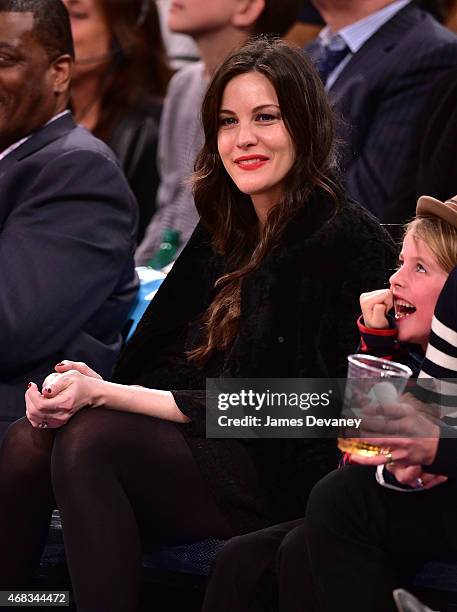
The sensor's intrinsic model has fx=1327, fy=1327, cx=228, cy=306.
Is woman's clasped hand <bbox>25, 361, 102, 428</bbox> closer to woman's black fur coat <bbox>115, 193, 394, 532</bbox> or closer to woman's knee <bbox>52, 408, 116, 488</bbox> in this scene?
woman's knee <bbox>52, 408, 116, 488</bbox>

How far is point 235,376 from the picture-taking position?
8.54 ft

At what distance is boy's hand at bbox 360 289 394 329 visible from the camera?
2.42 m

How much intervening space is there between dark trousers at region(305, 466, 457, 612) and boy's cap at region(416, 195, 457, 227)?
1.52 ft

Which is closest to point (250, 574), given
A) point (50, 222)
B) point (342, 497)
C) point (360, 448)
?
point (342, 497)

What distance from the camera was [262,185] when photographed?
272cm

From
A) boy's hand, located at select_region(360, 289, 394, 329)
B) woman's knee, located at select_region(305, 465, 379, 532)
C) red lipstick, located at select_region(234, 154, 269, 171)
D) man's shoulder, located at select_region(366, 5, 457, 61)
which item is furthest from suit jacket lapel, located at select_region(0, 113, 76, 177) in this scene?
woman's knee, located at select_region(305, 465, 379, 532)

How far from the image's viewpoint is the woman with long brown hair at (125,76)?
471 cm

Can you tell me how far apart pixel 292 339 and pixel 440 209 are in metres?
0.42

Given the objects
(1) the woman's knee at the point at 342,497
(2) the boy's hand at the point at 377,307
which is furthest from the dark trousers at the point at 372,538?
(2) the boy's hand at the point at 377,307

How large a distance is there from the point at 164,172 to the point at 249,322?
2029mm

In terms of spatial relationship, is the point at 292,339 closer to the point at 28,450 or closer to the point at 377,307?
the point at 377,307

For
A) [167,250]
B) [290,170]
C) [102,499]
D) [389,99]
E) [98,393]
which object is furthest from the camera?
[167,250]

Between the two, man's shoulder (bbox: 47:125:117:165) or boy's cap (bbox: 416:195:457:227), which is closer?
boy's cap (bbox: 416:195:457:227)

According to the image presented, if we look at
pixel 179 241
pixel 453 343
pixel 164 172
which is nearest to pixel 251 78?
pixel 453 343
